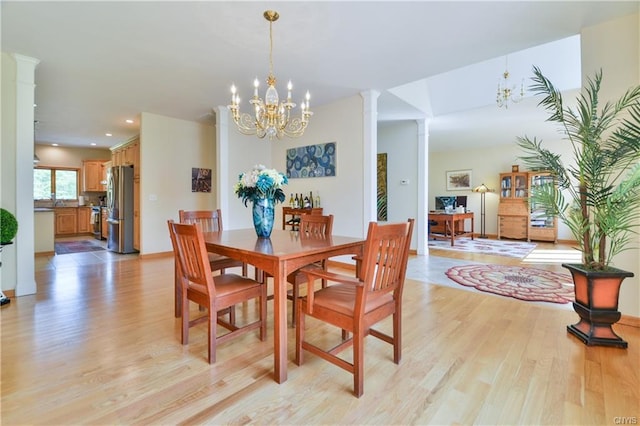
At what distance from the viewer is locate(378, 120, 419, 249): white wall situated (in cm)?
575

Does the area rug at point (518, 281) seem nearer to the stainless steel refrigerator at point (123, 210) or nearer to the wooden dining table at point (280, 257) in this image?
the wooden dining table at point (280, 257)

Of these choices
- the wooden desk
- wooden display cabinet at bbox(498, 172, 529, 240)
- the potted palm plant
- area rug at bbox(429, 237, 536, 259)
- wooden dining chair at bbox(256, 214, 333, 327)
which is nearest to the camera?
the potted palm plant

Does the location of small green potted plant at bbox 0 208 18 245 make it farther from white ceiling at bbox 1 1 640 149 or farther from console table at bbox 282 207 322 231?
console table at bbox 282 207 322 231

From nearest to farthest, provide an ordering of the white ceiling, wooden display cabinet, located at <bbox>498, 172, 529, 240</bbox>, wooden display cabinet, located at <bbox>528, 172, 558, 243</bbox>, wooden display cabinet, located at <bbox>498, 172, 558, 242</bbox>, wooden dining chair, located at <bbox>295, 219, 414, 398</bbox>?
wooden dining chair, located at <bbox>295, 219, 414, 398</bbox>, the white ceiling, wooden display cabinet, located at <bbox>528, 172, 558, 243</bbox>, wooden display cabinet, located at <bbox>498, 172, 558, 242</bbox>, wooden display cabinet, located at <bbox>498, 172, 529, 240</bbox>

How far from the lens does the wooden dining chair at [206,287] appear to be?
5.95ft

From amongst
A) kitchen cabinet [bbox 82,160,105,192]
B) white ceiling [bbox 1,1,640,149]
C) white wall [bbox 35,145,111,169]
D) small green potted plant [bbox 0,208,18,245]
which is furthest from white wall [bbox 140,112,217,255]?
white wall [bbox 35,145,111,169]

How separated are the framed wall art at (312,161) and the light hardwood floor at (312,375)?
8.79ft

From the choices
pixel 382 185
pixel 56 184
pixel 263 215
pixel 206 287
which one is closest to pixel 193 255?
pixel 206 287

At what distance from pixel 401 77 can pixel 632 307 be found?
10.5 feet

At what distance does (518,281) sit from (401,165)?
3.01 m

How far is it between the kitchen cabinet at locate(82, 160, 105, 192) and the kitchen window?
272 mm

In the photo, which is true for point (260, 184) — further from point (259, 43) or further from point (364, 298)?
point (259, 43)

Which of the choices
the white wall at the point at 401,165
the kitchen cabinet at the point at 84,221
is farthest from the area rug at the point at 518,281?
the kitchen cabinet at the point at 84,221

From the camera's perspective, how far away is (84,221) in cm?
848
